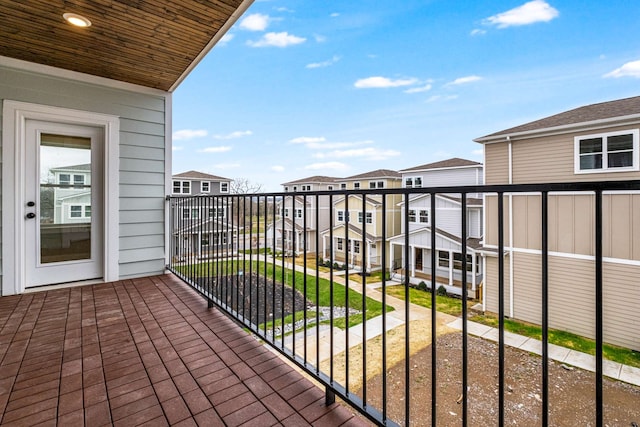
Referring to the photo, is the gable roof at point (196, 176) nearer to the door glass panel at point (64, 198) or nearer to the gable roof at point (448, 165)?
the gable roof at point (448, 165)

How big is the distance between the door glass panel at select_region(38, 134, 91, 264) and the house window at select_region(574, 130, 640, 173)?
8.88 meters

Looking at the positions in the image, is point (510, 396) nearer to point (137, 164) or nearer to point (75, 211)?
point (137, 164)

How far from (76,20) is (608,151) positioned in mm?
8581

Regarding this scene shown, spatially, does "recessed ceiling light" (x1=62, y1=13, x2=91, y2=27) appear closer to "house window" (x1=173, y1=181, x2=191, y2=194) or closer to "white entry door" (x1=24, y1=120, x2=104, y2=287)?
"white entry door" (x1=24, y1=120, x2=104, y2=287)

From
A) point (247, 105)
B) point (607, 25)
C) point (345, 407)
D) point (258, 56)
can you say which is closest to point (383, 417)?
point (345, 407)

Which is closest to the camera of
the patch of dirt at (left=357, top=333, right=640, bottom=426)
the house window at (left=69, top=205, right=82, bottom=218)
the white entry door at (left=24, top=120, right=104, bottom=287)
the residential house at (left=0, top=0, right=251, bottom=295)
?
the residential house at (left=0, top=0, right=251, bottom=295)

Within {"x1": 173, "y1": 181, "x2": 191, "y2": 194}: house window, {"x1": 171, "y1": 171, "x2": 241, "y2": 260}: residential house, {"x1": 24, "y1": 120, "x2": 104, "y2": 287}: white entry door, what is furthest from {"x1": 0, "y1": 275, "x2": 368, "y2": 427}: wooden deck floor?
{"x1": 173, "y1": 181, "x2": 191, "y2": 194}: house window

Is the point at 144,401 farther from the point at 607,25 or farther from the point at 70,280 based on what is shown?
the point at 607,25

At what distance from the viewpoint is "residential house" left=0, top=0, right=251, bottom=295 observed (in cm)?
243

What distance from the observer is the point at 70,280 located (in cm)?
326

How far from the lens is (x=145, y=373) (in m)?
Answer: 1.61

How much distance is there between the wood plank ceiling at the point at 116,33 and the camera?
2.22m

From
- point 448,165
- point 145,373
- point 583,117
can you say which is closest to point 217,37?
point 145,373

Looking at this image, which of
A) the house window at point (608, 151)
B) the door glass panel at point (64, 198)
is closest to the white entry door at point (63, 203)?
the door glass panel at point (64, 198)
